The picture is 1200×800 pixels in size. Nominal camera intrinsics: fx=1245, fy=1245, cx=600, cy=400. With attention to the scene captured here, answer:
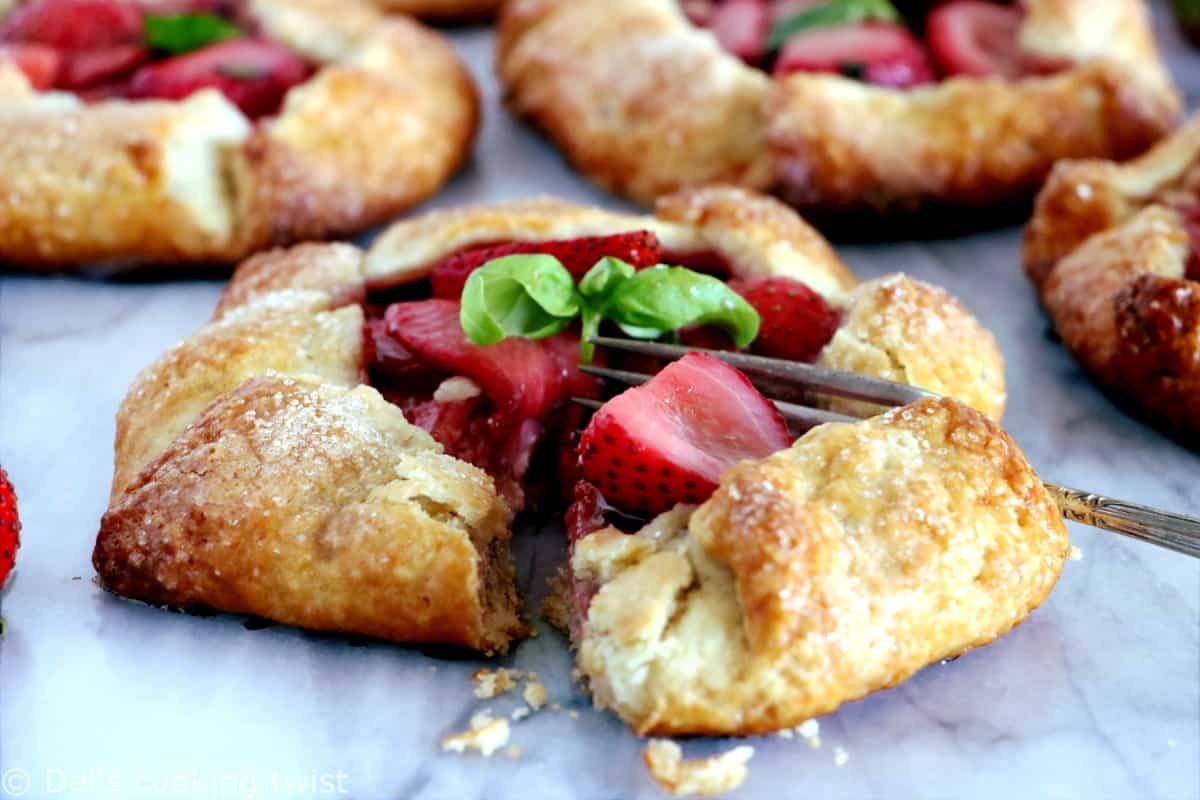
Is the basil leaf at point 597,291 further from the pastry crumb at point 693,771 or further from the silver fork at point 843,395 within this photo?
the pastry crumb at point 693,771

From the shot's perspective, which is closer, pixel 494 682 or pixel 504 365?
pixel 494 682

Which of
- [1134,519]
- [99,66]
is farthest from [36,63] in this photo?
[1134,519]

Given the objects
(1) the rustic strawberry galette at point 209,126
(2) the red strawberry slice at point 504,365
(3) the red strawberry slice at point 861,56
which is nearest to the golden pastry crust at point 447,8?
(1) the rustic strawberry galette at point 209,126

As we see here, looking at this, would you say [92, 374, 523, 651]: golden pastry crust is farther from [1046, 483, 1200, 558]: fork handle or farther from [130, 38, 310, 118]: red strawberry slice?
[130, 38, 310, 118]: red strawberry slice

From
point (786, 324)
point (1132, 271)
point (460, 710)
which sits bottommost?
point (460, 710)

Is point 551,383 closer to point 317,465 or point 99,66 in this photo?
point 317,465
